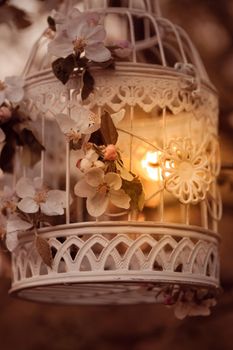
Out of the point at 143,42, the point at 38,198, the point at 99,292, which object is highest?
the point at 143,42

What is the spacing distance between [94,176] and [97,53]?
162 mm

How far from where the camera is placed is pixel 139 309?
2012mm

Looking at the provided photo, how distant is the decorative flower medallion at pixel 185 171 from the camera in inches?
A: 45.0

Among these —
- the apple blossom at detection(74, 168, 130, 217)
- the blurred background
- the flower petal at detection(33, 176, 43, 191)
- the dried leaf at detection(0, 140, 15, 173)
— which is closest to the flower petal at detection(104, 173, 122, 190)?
the apple blossom at detection(74, 168, 130, 217)

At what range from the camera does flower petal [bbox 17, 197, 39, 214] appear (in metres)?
1.14

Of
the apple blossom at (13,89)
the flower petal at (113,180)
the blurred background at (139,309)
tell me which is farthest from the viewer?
the blurred background at (139,309)

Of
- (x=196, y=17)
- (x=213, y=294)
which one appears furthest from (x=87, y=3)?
(x=196, y=17)

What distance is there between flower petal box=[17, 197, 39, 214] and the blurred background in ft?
2.00

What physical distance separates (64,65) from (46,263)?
251 mm

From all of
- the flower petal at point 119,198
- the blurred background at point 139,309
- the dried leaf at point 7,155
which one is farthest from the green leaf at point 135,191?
the blurred background at point 139,309

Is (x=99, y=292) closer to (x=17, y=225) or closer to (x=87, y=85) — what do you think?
(x=17, y=225)

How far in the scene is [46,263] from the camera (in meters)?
1.12

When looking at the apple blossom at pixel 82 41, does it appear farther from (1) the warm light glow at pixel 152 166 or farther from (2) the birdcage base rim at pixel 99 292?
(2) the birdcage base rim at pixel 99 292

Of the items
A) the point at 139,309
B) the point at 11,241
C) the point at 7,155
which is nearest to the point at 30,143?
→ the point at 7,155
